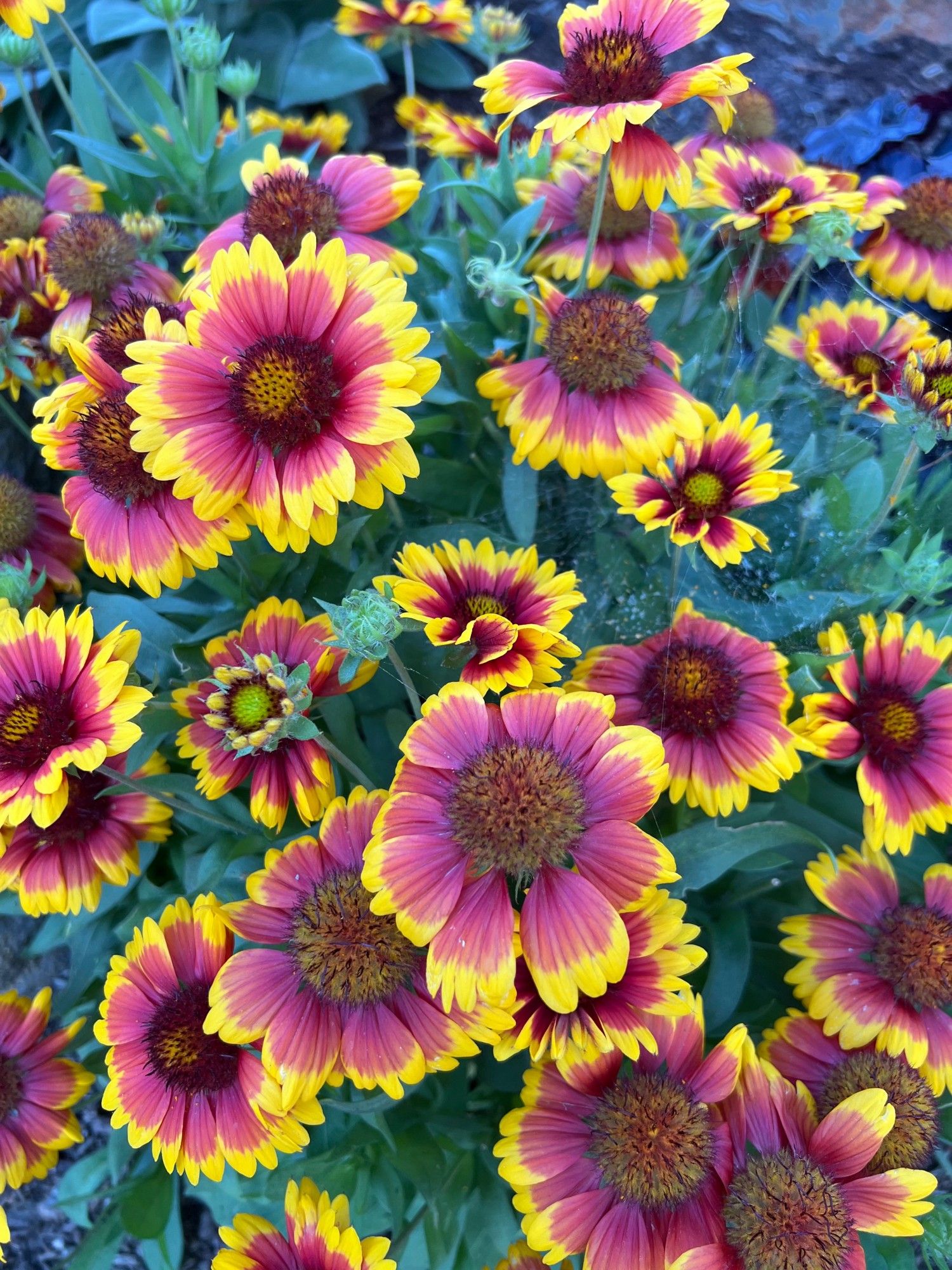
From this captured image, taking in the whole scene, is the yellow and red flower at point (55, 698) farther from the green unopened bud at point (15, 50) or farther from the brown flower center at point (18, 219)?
the green unopened bud at point (15, 50)

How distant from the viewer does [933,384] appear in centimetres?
112

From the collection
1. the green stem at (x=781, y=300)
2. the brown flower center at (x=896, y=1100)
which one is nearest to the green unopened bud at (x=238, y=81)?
the green stem at (x=781, y=300)

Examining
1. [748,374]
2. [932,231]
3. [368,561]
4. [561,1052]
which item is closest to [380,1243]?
[561,1052]

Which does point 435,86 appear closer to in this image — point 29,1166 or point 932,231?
point 932,231

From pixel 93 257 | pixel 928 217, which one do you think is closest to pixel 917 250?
pixel 928 217

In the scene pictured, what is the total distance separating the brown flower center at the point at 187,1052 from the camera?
0.99m

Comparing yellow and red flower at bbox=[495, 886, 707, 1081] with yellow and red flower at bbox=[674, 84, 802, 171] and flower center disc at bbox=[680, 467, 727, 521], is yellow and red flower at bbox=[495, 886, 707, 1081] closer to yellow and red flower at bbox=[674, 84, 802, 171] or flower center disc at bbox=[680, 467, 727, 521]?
flower center disc at bbox=[680, 467, 727, 521]

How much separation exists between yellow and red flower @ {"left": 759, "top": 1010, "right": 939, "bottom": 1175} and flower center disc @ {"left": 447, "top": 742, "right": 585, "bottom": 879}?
46cm

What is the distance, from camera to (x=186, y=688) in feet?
3.84

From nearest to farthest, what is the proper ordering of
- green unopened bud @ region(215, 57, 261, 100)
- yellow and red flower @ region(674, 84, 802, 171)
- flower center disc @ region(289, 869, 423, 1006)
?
flower center disc @ region(289, 869, 423, 1006) → yellow and red flower @ region(674, 84, 802, 171) → green unopened bud @ region(215, 57, 261, 100)

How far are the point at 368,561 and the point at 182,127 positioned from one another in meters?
0.97

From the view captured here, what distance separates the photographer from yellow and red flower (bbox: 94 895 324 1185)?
0.94 meters

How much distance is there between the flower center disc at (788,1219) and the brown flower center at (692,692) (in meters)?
0.47

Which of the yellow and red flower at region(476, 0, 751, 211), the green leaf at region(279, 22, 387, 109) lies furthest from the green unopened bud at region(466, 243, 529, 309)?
the green leaf at region(279, 22, 387, 109)
